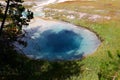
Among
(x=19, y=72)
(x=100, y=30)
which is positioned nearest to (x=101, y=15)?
(x=100, y=30)

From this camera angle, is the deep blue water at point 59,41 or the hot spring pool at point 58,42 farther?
the deep blue water at point 59,41

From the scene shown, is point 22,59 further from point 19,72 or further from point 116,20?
point 116,20

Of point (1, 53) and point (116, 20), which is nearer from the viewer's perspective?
point (1, 53)

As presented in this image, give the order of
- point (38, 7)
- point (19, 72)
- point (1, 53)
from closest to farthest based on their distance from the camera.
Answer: point (1, 53), point (19, 72), point (38, 7)

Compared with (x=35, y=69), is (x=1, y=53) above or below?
above

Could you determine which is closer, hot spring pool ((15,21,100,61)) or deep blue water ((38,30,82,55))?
hot spring pool ((15,21,100,61))

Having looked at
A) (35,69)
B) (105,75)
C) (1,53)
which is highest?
(105,75)

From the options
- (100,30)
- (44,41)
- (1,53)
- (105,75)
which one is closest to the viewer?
(105,75)

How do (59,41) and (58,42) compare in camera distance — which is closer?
(58,42)
